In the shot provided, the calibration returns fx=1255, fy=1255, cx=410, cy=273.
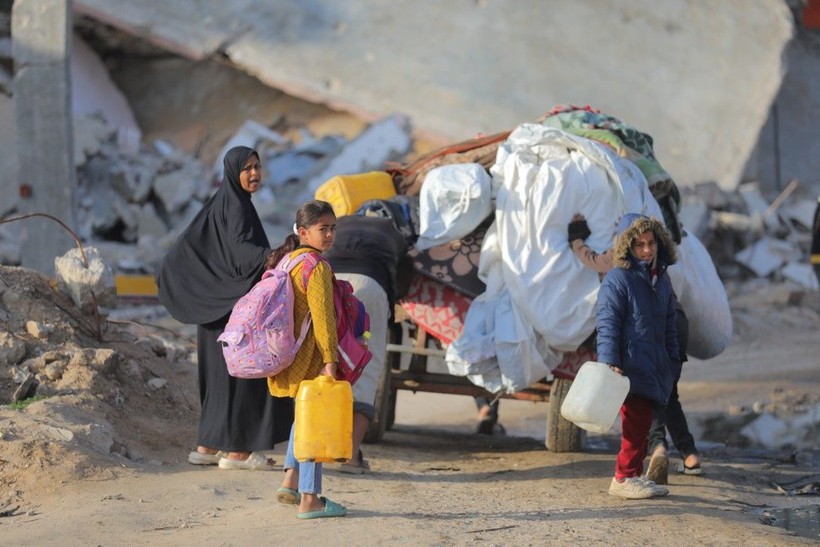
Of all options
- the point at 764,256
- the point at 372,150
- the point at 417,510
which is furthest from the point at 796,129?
the point at 417,510

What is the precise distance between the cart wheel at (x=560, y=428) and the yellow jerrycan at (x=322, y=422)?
8.01 feet

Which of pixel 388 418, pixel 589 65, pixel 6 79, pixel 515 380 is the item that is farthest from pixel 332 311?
pixel 589 65

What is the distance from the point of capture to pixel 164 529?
5.09 metres

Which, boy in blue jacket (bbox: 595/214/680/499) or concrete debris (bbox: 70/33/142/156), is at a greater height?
concrete debris (bbox: 70/33/142/156)

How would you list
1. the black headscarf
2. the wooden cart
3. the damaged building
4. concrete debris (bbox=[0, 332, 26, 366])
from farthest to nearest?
the damaged building → the wooden cart → concrete debris (bbox=[0, 332, 26, 366]) → the black headscarf

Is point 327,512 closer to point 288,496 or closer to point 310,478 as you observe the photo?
point 310,478

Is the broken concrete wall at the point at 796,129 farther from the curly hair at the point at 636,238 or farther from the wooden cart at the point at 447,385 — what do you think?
the curly hair at the point at 636,238

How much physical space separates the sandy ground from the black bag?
1334 mm

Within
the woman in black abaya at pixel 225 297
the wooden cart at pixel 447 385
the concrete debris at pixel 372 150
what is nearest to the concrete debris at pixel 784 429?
the wooden cart at pixel 447 385

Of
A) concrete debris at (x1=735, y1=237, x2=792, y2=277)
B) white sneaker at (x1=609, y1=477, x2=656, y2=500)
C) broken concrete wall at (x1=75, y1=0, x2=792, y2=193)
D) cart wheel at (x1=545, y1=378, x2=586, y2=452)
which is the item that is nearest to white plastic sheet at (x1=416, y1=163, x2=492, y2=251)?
cart wheel at (x1=545, y1=378, x2=586, y2=452)

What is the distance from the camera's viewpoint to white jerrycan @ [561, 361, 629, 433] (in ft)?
18.9

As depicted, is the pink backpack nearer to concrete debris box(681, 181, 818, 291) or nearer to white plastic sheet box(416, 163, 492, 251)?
white plastic sheet box(416, 163, 492, 251)

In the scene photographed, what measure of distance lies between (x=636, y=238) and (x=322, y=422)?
1839 mm

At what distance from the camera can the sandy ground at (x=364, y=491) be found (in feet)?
16.6
